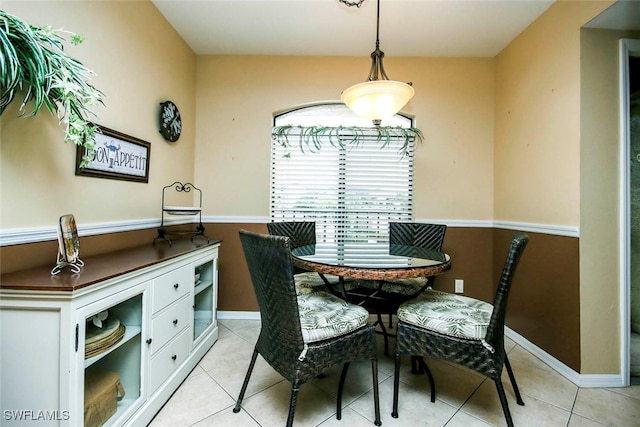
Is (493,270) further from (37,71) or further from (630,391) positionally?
(37,71)

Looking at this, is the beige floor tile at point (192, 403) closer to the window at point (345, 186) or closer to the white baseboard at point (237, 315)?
the white baseboard at point (237, 315)

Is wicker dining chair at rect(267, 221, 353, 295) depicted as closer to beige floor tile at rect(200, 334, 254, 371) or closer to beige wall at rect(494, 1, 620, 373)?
beige floor tile at rect(200, 334, 254, 371)

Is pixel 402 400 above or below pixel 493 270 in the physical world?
below

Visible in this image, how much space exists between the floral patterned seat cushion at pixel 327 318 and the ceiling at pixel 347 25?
7.27 feet

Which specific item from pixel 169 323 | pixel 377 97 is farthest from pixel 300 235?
pixel 377 97

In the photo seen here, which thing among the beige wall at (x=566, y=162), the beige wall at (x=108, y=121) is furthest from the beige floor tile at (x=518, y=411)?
the beige wall at (x=108, y=121)

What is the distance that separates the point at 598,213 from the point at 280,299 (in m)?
2.17

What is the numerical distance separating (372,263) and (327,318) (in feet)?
1.30

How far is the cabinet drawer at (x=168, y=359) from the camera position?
1416 mm

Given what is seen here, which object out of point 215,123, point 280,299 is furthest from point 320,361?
point 215,123

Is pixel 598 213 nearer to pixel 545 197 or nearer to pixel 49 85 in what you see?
pixel 545 197

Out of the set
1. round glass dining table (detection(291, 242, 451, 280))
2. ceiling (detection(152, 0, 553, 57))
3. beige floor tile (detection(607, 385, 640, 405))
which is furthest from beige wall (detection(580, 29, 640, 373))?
round glass dining table (detection(291, 242, 451, 280))

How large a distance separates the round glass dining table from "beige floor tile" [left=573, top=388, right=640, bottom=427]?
1121 mm

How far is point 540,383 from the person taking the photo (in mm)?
1745
